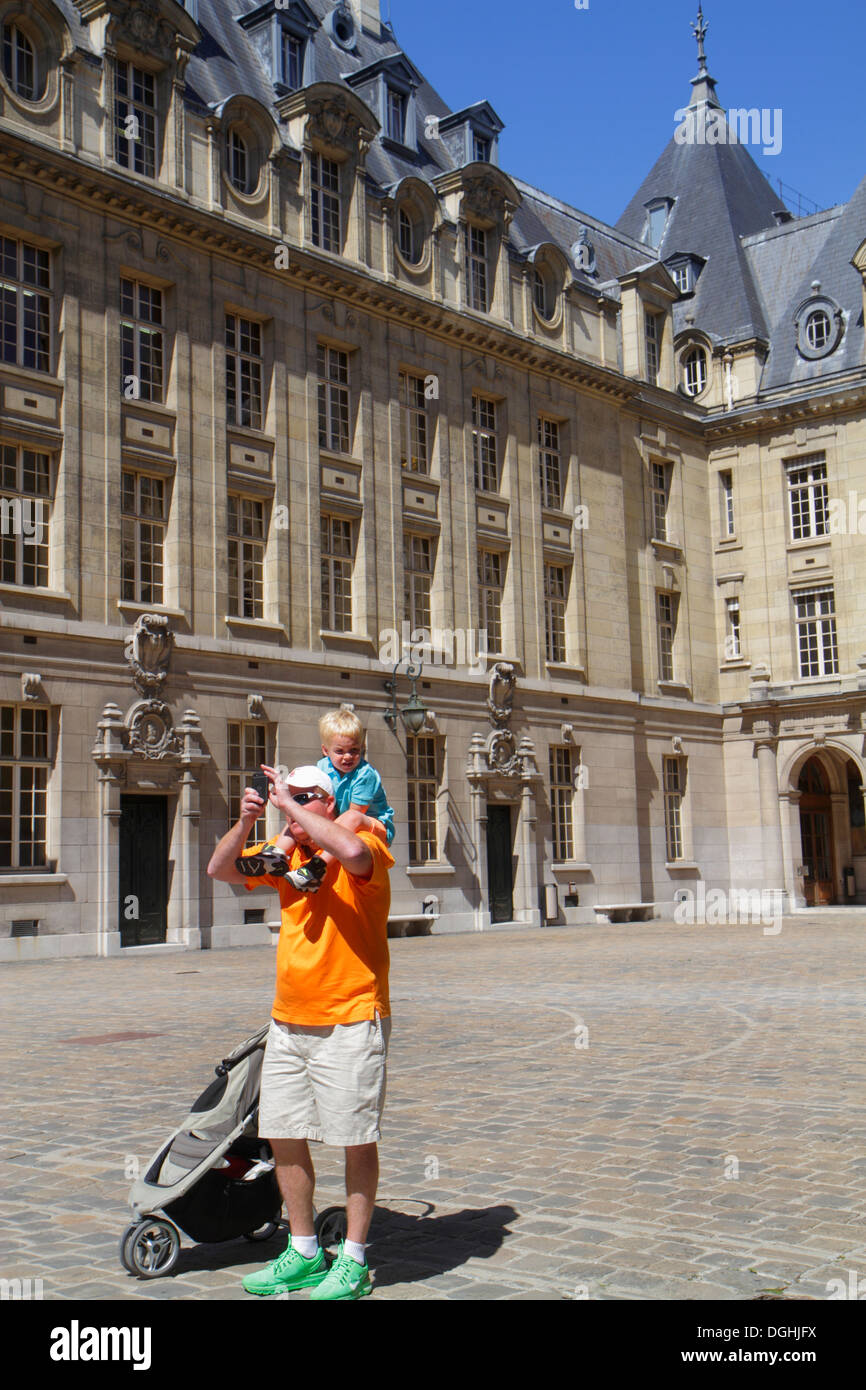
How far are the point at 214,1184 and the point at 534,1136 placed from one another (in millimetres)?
2835

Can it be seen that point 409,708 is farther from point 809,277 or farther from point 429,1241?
point 429,1241

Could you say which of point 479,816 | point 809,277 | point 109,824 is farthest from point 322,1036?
point 809,277

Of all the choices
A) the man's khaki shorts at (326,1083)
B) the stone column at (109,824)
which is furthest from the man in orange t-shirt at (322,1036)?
the stone column at (109,824)

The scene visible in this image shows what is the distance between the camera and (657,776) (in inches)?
1582

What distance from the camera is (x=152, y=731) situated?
26.0 meters

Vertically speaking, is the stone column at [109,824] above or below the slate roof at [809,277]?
below

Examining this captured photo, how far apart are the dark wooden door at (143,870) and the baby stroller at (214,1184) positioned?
20.4 metres

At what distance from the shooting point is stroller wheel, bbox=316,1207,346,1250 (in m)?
5.58

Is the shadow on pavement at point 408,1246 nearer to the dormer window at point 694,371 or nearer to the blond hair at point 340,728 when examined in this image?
the blond hair at point 340,728

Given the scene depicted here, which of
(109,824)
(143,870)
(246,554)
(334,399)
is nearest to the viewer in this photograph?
(109,824)

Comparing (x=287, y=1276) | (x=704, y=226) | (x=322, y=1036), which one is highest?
(x=704, y=226)

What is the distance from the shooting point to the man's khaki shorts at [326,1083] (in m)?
5.09

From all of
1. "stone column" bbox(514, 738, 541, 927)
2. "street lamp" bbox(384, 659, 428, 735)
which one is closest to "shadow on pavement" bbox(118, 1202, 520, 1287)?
"street lamp" bbox(384, 659, 428, 735)
